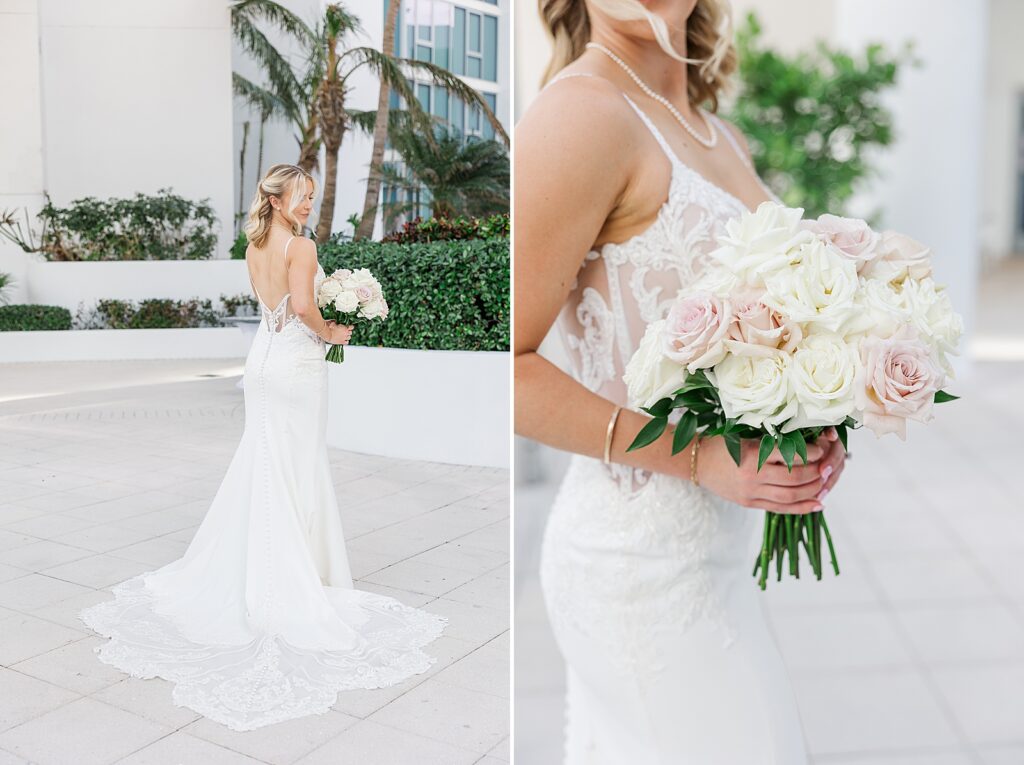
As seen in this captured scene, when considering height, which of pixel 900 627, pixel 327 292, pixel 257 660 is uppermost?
pixel 327 292

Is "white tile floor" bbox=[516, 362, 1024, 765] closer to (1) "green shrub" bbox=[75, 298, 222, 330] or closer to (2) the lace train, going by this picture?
(2) the lace train

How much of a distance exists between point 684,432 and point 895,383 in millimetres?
258

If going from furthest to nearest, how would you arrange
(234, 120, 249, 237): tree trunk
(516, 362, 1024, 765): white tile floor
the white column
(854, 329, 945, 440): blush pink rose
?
the white column → (516, 362, 1024, 765): white tile floor → (234, 120, 249, 237): tree trunk → (854, 329, 945, 440): blush pink rose

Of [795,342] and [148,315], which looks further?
[148,315]

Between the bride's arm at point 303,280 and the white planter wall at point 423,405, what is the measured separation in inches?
4.7

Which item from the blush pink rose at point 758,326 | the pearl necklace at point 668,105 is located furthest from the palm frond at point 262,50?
the blush pink rose at point 758,326

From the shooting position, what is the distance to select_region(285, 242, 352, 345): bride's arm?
70.7 inches

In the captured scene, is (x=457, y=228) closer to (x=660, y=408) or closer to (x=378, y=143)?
(x=378, y=143)

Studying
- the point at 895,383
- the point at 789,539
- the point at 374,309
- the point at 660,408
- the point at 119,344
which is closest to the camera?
the point at 895,383

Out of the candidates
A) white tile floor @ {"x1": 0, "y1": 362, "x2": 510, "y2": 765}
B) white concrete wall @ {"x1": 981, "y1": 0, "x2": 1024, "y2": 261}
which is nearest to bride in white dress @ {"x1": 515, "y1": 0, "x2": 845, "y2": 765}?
white tile floor @ {"x1": 0, "y1": 362, "x2": 510, "y2": 765}

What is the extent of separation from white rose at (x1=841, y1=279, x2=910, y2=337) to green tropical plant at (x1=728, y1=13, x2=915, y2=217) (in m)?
4.70

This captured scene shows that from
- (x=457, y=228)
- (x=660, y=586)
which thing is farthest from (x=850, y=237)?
(x=457, y=228)

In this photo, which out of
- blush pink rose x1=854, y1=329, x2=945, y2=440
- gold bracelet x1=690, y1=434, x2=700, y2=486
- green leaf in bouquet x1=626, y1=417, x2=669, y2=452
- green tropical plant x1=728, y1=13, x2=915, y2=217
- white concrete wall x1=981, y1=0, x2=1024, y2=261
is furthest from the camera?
white concrete wall x1=981, y1=0, x2=1024, y2=261

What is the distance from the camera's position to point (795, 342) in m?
1.24
